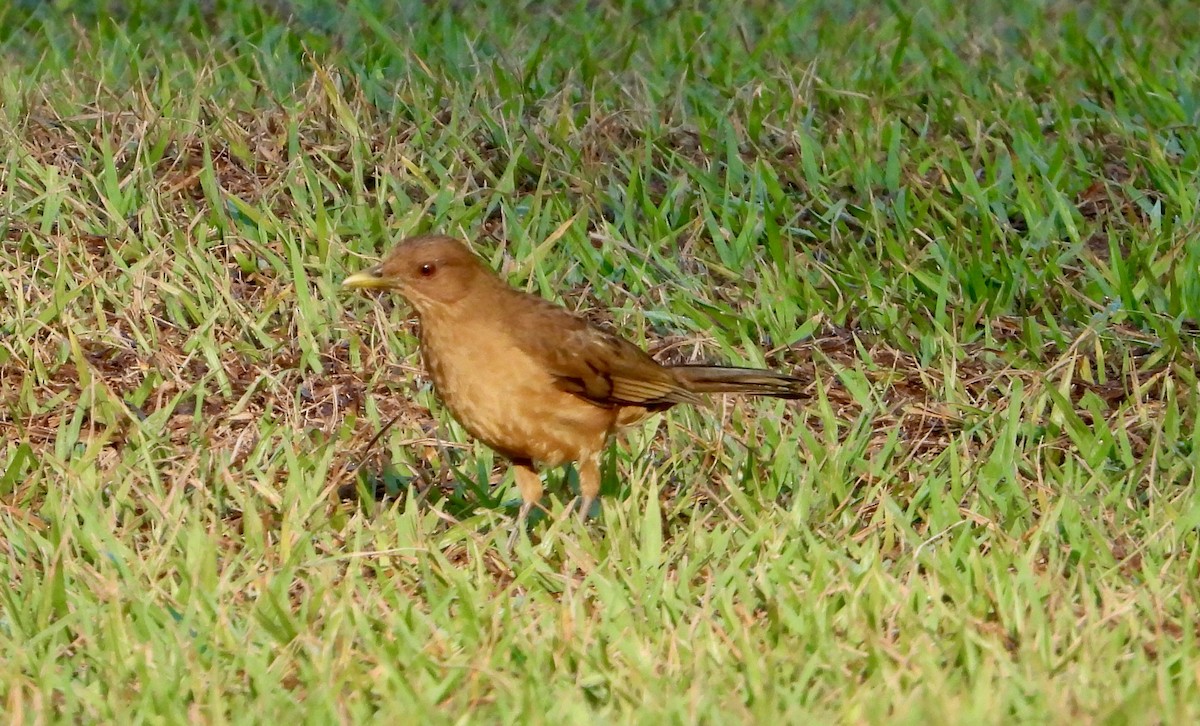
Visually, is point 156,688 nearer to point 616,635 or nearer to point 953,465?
point 616,635

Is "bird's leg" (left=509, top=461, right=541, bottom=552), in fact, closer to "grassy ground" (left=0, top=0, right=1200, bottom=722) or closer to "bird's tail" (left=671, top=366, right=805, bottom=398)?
"grassy ground" (left=0, top=0, right=1200, bottom=722)

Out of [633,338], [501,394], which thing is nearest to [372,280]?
[501,394]

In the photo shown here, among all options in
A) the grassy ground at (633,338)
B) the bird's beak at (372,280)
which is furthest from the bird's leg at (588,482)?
the bird's beak at (372,280)

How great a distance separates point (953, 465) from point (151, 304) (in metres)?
2.80

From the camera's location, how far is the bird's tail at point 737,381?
577cm

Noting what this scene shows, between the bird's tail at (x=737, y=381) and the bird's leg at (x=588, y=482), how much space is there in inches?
13.9

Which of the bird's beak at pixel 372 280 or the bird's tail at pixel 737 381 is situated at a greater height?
A: the bird's beak at pixel 372 280

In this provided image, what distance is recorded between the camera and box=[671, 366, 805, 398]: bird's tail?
577 cm

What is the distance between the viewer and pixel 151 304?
6855mm

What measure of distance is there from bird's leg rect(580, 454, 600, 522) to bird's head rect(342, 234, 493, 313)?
60 centimetres

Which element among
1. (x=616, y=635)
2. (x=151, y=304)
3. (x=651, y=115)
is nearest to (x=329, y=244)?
(x=151, y=304)

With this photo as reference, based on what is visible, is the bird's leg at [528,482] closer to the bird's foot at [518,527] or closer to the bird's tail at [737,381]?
the bird's foot at [518,527]

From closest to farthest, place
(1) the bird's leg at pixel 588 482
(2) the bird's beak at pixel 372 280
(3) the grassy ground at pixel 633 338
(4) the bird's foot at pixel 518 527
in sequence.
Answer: (3) the grassy ground at pixel 633 338, (4) the bird's foot at pixel 518 527, (2) the bird's beak at pixel 372 280, (1) the bird's leg at pixel 588 482

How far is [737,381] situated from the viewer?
5.77 meters
